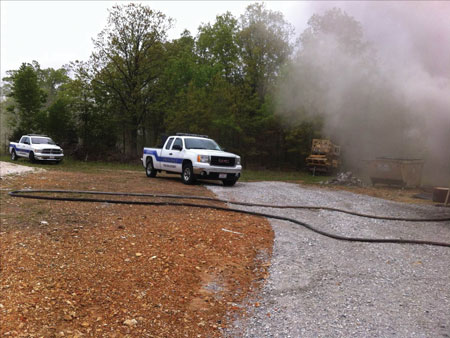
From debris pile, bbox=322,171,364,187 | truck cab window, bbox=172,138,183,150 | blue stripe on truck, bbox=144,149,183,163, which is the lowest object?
debris pile, bbox=322,171,364,187

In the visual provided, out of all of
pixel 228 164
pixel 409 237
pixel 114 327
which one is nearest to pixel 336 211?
pixel 409 237

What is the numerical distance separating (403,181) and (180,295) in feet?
48.5

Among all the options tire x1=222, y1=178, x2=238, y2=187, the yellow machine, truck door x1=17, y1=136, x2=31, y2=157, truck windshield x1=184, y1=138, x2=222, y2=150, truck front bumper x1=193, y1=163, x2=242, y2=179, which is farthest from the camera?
the yellow machine

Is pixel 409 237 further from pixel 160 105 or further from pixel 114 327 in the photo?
pixel 160 105

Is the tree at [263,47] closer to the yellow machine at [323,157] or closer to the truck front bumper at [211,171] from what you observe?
the yellow machine at [323,157]

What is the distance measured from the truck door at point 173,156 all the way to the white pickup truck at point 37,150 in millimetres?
10677

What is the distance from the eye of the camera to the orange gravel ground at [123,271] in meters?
3.48

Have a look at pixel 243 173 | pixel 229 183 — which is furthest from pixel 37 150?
pixel 229 183

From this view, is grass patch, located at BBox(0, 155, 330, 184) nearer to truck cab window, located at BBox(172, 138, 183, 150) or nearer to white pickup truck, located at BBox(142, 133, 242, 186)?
white pickup truck, located at BBox(142, 133, 242, 186)

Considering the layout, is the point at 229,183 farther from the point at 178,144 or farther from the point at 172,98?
the point at 172,98

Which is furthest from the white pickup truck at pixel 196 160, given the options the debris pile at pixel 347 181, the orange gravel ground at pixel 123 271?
the debris pile at pixel 347 181

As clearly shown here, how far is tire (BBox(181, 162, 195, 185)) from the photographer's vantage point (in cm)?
1320

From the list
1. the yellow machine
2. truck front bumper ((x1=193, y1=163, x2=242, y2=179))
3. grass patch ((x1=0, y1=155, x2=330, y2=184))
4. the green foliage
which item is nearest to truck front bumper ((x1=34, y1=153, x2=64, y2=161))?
grass patch ((x1=0, y1=155, x2=330, y2=184))

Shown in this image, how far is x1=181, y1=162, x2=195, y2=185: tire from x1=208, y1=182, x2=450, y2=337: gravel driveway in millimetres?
5960
